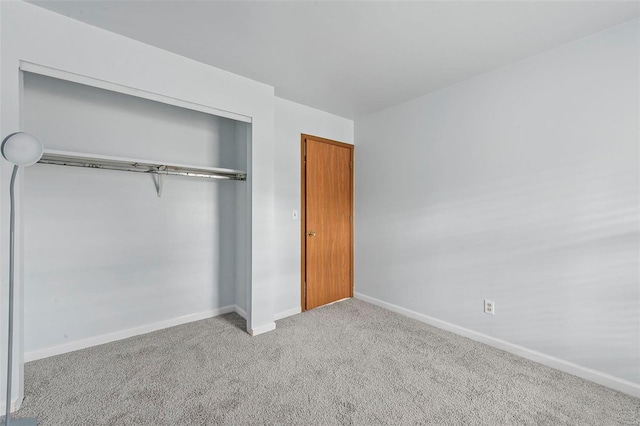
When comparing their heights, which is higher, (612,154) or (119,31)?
(119,31)

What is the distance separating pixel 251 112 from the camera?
107 inches

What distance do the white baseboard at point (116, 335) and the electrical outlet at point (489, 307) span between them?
2690mm

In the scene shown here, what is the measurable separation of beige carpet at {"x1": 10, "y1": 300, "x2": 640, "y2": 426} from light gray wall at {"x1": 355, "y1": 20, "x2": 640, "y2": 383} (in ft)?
1.23

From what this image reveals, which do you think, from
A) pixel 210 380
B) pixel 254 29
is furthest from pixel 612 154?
pixel 210 380

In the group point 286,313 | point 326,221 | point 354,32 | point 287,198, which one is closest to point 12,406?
point 286,313

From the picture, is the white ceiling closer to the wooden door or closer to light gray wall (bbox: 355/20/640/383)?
light gray wall (bbox: 355/20/640/383)

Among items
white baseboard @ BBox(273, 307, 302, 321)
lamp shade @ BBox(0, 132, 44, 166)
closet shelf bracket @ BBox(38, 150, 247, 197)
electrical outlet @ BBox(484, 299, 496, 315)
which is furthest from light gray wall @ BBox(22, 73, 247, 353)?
electrical outlet @ BBox(484, 299, 496, 315)

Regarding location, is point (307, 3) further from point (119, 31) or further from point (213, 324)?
point (213, 324)

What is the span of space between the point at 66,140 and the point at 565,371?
14.3ft

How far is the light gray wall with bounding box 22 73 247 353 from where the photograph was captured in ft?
7.38

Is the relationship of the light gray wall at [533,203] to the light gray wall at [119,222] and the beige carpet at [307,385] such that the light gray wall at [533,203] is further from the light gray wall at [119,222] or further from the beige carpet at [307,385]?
the light gray wall at [119,222]

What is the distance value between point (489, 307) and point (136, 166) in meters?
3.44

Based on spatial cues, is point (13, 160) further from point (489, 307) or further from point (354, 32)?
point (489, 307)

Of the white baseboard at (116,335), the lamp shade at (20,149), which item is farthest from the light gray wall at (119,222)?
the lamp shade at (20,149)
